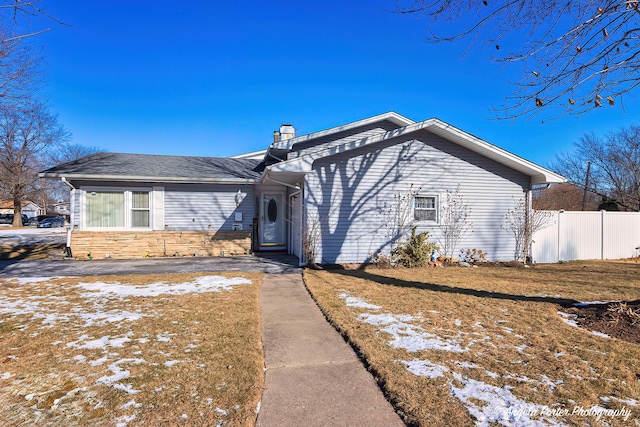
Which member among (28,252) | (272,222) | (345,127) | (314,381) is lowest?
(314,381)

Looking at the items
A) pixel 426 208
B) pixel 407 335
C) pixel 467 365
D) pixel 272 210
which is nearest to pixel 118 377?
pixel 407 335

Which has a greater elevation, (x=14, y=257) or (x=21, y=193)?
(x=21, y=193)

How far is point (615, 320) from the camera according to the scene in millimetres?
4832

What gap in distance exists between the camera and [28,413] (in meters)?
2.65

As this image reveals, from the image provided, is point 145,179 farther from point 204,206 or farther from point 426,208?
point 426,208

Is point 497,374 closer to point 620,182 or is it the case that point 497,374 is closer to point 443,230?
point 443,230

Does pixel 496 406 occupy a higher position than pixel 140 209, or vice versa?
pixel 140 209

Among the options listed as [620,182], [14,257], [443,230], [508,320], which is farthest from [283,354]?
[620,182]

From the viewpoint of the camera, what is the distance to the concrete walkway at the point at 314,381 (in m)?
2.65

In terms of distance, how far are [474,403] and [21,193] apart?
47.0 meters

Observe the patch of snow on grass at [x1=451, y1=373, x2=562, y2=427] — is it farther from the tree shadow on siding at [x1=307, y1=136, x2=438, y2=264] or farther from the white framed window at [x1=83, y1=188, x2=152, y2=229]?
the white framed window at [x1=83, y1=188, x2=152, y2=229]

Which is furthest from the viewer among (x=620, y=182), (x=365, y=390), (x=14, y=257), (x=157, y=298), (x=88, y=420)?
(x=620, y=182)

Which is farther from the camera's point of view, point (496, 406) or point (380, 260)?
point (380, 260)

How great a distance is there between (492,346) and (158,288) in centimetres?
603
